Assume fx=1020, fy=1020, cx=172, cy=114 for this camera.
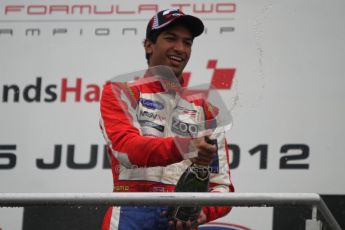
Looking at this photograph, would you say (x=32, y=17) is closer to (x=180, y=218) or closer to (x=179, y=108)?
(x=179, y=108)

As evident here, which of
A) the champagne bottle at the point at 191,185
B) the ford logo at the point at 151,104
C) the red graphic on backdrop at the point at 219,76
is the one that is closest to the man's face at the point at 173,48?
the ford logo at the point at 151,104

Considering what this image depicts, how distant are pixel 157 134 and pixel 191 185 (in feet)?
0.78

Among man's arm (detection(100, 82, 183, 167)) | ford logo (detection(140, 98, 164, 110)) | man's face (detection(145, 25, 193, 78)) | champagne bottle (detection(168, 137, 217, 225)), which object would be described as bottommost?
champagne bottle (detection(168, 137, 217, 225))

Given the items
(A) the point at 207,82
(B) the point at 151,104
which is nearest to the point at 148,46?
(B) the point at 151,104

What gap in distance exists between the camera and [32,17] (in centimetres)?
420

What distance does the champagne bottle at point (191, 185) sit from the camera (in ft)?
8.94

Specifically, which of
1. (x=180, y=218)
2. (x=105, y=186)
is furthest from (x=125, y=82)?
Answer: (x=105, y=186)

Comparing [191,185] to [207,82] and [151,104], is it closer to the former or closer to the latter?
[151,104]

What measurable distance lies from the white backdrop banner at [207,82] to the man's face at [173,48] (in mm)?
851

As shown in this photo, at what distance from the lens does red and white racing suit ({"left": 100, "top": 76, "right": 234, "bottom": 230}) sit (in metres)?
2.79

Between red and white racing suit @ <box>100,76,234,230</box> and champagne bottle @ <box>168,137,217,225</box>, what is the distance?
5 cm

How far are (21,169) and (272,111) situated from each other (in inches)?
40.3

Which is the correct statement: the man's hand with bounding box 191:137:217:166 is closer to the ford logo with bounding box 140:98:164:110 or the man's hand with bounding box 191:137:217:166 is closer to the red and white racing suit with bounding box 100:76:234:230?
the red and white racing suit with bounding box 100:76:234:230

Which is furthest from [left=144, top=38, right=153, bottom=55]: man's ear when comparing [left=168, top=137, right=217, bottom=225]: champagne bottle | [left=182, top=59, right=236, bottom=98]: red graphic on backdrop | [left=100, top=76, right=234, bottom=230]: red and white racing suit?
[left=182, top=59, right=236, bottom=98]: red graphic on backdrop
